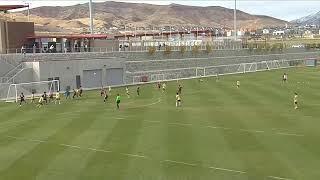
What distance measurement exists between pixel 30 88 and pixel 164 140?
3735 centimetres

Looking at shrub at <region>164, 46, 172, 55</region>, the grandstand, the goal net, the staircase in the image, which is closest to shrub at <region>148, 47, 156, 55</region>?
shrub at <region>164, 46, 172, 55</region>

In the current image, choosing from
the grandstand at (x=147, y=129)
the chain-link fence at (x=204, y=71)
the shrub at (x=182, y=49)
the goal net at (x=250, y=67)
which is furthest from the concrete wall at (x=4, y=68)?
the goal net at (x=250, y=67)

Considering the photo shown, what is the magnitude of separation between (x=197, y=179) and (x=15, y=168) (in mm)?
9088

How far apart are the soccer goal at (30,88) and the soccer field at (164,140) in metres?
7.31

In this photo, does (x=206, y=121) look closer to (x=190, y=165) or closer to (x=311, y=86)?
(x=190, y=165)

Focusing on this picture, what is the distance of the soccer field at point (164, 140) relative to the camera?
74.4ft

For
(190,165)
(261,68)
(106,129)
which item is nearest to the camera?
(190,165)

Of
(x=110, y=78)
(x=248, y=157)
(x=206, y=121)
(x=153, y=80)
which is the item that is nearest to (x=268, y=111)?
(x=206, y=121)

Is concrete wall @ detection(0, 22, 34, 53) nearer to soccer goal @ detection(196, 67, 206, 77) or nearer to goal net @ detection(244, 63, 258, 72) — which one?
soccer goal @ detection(196, 67, 206, 77)

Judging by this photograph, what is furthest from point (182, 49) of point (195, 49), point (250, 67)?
point (250, 67)

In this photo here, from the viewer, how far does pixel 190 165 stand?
23531mm

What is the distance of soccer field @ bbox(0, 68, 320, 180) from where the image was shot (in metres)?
22.7

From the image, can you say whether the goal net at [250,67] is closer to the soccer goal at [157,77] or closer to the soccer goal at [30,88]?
the soccer goal at [157,77]

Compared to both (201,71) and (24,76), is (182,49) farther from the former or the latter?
(24,76)
